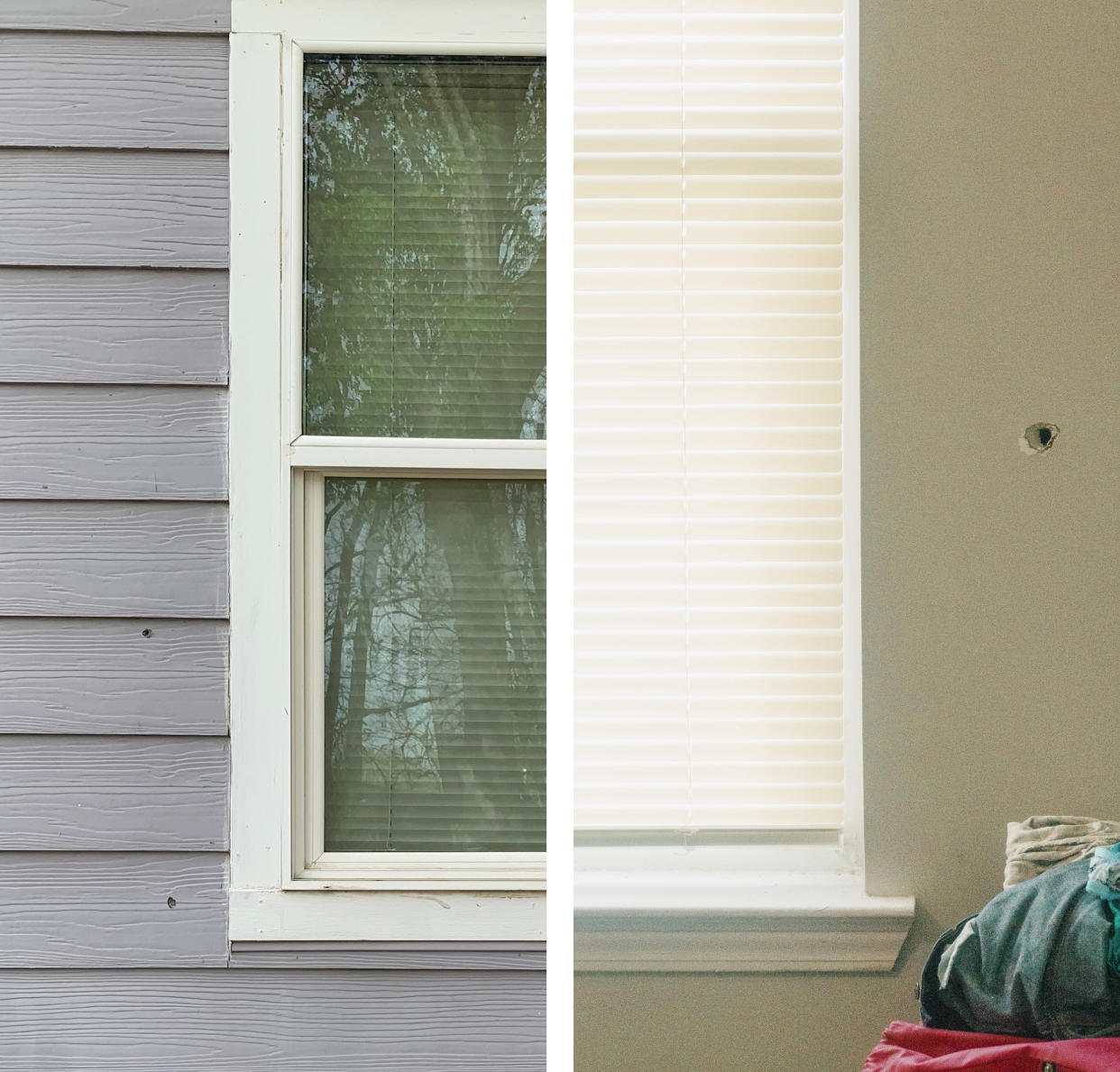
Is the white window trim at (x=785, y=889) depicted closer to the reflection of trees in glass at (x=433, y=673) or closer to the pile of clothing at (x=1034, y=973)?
the pile of clothing at (x=1034, y=973)

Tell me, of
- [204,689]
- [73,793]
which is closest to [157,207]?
[204,689]

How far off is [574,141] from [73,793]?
97cm

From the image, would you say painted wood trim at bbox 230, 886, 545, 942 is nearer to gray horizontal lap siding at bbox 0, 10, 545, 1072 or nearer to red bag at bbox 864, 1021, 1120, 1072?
gray horizontal lap siding at bbox 0, 10, 545, 1072

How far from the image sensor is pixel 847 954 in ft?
1.63

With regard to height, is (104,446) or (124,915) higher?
(104,446)

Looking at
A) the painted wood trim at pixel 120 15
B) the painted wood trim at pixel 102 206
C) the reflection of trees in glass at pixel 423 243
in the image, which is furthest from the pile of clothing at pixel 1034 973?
the painted wood trim at pixel 120 15

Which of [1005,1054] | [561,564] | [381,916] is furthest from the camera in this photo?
[381,916]

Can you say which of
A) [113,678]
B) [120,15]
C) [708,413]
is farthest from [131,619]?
[708,413]

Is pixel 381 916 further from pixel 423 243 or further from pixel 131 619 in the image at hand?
pixel 423 243

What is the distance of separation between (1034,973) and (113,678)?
3.30 feet

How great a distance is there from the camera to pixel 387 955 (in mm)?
1093

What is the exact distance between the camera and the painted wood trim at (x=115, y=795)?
1.10 metres

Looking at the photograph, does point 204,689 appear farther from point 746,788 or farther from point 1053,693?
point 1053,693

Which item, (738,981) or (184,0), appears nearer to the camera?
(738,981)
